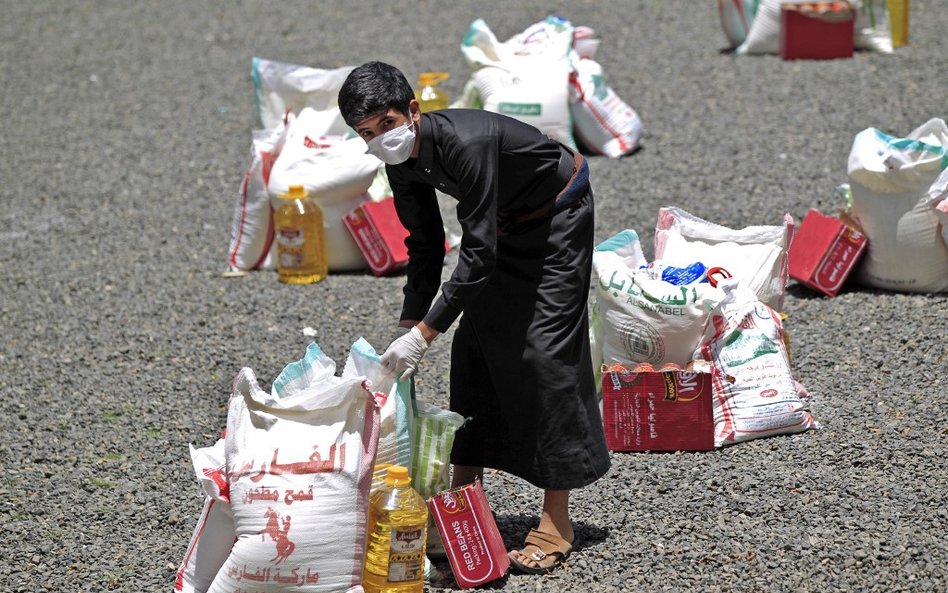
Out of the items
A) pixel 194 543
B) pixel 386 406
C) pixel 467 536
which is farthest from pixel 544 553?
pixel 194 543

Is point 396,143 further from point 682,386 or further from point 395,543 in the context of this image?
point 682,386

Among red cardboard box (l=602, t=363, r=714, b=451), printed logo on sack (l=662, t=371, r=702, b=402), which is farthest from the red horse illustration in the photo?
printed logo on sack (l=662, t=371, r=702, b=402)

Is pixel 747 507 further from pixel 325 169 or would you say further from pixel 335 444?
pixel 325 169

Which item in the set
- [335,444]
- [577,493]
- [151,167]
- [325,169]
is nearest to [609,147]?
[325,169]

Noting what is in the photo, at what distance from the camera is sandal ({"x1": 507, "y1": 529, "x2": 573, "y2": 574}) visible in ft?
11.2

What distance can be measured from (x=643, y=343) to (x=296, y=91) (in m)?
2.75

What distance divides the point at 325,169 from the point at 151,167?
2.44 metres

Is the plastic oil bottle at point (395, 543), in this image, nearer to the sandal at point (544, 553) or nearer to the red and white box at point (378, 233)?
the sandal at point (544, 553)

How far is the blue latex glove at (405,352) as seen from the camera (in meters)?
3.19

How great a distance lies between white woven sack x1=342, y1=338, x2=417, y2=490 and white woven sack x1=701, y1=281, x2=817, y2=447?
1.29 metres

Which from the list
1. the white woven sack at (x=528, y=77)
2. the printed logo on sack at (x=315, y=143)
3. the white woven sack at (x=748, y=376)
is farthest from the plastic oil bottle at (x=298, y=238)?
the white woven sack at (x=748, y=376)

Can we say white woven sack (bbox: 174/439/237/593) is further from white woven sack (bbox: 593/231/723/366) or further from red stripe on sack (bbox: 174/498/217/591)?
Answer: white woven sack (bbox: 593/231/723/366)

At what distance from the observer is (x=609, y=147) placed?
23.9 feet

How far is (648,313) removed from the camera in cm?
A: 420
